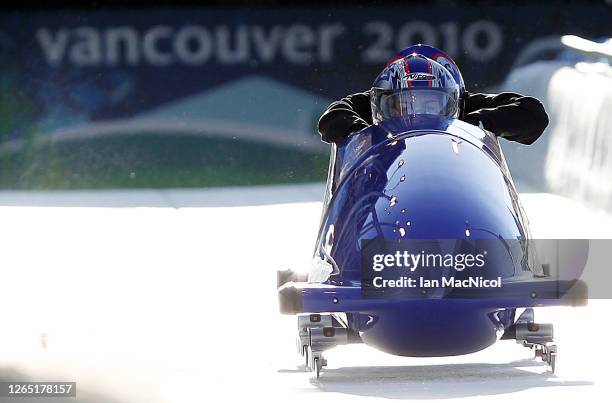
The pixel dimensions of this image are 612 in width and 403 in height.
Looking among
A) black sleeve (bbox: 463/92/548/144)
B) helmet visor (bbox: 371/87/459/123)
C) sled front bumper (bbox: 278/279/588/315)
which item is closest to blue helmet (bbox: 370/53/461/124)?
helmet visor (bbox: 371/87/459/123)

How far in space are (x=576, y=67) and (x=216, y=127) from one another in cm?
305

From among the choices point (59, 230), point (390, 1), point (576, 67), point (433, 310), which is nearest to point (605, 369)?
point (433, 310)

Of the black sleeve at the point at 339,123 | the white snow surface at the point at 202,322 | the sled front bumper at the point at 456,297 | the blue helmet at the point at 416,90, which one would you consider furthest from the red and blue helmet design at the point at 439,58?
the sled front bumper at the point at 456,297

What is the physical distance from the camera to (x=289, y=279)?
23.3 ft

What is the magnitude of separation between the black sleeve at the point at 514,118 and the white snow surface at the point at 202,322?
2.57ft

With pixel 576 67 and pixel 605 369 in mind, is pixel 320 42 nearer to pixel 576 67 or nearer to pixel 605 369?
pixel 576 67

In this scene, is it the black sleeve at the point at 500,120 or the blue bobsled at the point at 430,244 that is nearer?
the blue bobsled at the point at 430,244

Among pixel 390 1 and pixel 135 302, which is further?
pixel 390 1

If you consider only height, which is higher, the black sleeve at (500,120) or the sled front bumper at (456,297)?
the black sleeve at (500,120)

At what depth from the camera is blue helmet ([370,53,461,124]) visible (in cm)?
652

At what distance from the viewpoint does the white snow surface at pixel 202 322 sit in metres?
5.46

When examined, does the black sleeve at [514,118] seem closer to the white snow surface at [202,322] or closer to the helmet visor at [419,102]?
the helmet visor at [419,102]

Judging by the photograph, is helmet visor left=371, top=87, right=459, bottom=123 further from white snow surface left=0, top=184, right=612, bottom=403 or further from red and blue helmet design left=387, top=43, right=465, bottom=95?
white snow surface left=0, top=184, right=612, bottom=403

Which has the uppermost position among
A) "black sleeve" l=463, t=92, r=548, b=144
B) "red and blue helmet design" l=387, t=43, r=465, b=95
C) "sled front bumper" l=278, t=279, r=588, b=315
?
"red and blue helmet design" l=387, t=43, r=465, b=95
